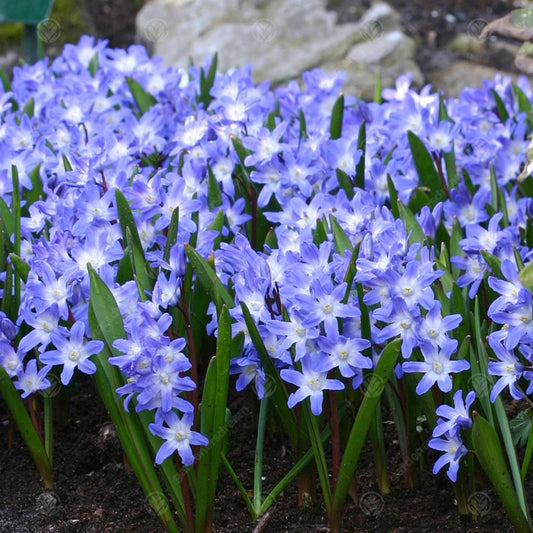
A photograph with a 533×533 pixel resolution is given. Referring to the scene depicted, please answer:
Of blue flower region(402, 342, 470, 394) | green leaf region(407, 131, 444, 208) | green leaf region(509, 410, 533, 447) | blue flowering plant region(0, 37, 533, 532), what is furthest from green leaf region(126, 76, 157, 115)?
green leaf region(509, 410, 533, 447)

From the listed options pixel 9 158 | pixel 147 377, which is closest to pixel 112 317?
pixel 147 377

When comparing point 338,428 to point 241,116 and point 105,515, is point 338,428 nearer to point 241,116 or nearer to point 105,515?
point 105,515

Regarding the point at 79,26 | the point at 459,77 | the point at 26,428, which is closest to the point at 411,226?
the point at 26,428

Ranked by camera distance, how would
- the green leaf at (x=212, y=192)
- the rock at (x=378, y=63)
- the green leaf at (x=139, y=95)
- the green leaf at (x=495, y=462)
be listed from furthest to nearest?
the rock at (x=378, y=63) < the green leaf at (x=139, y=95) < the green leaf at (x=212, y=192) < the green leaf at (x=495, y=462)

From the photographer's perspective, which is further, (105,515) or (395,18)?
(395,18)

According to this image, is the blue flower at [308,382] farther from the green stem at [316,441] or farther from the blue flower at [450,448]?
the blue flower at [450,448]

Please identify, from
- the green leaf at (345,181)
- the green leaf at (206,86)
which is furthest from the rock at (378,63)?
the green leaf at (345,181)
